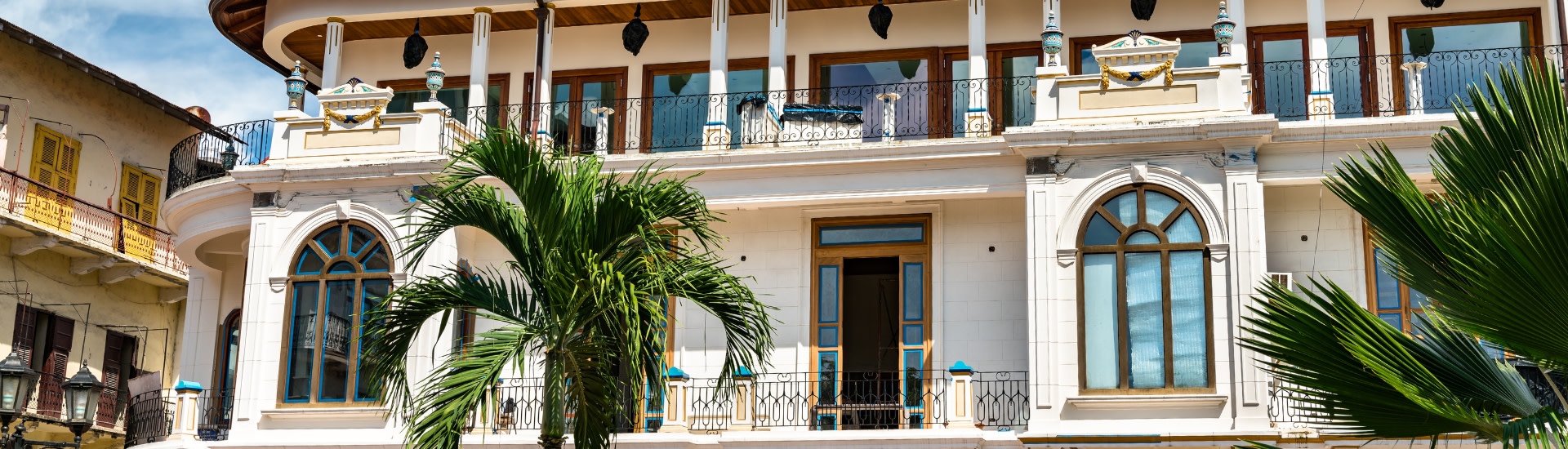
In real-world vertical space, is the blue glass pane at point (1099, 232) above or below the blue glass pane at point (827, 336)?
above

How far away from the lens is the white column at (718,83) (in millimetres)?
20562

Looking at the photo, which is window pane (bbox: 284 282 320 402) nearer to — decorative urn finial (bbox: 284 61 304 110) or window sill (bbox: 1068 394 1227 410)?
decorative urn finial (bbox: 284 61 304 110)

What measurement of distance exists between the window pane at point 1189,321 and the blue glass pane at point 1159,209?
41cm

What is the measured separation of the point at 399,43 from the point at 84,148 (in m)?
7.70

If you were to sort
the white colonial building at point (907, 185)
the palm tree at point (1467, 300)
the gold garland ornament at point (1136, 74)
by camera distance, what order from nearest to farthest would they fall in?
the palm tree at point (1467, 300) < the white colonial building at point (907, 185) < the gold garland ornament at point (1136, 74)

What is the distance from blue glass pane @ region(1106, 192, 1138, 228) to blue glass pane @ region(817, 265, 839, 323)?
346 cm

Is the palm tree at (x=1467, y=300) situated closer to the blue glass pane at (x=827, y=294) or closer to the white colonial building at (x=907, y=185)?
the white colonial building at (x=907, y=185)

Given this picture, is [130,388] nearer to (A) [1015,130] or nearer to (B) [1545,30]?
(A) [1015,130]

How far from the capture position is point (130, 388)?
71.3 ft

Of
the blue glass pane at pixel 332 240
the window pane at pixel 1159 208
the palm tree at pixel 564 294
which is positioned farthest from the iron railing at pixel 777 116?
the palm tree at pixel 564 294

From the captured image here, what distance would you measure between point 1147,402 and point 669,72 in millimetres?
8099

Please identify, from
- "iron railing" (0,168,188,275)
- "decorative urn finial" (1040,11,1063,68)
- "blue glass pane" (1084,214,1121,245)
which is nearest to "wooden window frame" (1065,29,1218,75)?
"decorative urn finial" (1040,11,1063,68)

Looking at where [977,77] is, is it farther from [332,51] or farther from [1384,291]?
[332,51]

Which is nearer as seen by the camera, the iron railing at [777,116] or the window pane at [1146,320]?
the window pane at [1146,320]
